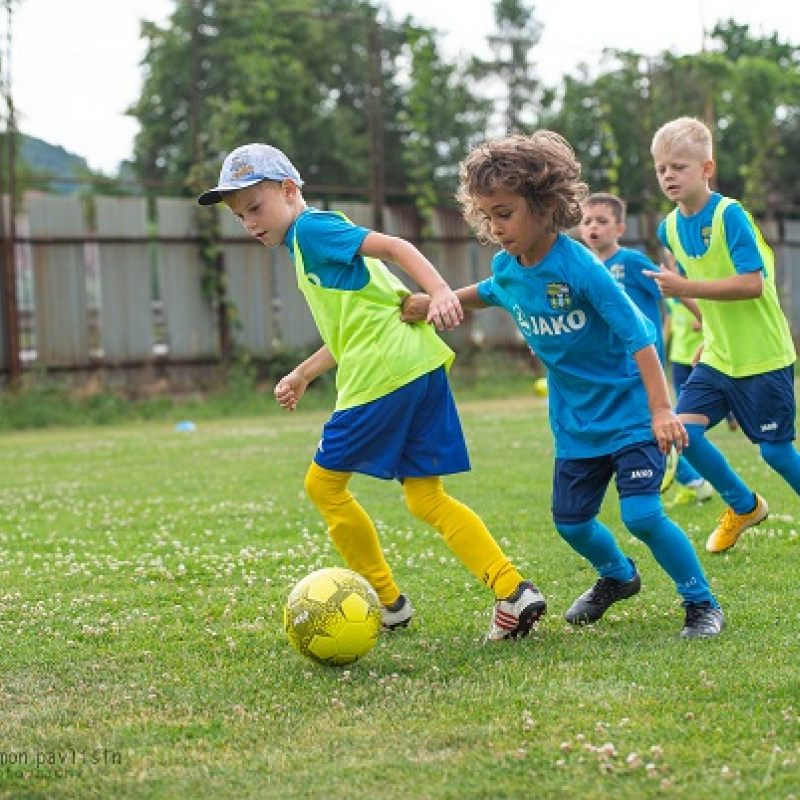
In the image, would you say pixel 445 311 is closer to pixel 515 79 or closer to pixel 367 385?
pixel 367 385

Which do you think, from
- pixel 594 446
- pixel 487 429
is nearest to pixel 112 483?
pixel 487 429

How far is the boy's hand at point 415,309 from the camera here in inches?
211

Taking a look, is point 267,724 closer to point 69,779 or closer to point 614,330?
point 69,779

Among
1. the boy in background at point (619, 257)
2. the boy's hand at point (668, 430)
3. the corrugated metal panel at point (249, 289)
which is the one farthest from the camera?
the corrugated metal panel at point (249, 289)

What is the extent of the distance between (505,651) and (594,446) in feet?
2.93

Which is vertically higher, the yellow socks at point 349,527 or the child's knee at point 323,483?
the child's knee at point 323,483

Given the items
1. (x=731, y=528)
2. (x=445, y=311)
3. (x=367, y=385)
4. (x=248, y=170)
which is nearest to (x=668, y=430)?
(x=445, y=311)

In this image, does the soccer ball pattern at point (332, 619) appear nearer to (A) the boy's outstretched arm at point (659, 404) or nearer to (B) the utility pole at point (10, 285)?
(A) the boy's outstretched arm at point (659, 404)

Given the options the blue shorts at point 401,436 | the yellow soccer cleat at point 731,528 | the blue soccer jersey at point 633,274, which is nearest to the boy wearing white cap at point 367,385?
the blue shorts at point 401,436

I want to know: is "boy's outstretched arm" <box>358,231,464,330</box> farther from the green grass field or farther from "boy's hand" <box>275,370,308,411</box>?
the green grass field

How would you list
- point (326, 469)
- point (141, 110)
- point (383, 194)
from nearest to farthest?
point (326, 469) < point (383, 194) < point (141, 110)

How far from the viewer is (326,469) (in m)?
5.42

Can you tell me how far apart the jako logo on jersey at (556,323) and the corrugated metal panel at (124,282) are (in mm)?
16478

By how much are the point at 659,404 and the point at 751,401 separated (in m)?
2.20
